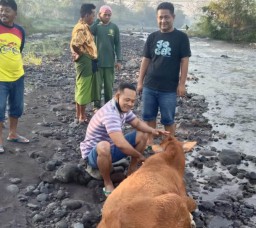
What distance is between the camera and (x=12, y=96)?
6.32 m

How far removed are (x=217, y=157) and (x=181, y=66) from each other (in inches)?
76.6

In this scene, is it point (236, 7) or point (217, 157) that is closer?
point (217, 157)

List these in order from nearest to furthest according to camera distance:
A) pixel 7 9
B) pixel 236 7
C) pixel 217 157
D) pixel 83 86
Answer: pixel 7 9
pixel 217 157
pixel 83 86
pixel 236 7

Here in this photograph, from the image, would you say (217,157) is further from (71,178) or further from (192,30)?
(192,30)

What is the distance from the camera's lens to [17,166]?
581 centimetres

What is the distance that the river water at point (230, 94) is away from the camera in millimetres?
8305

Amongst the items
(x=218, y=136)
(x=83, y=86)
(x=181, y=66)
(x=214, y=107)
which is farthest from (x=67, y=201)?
(x=214, y=107)

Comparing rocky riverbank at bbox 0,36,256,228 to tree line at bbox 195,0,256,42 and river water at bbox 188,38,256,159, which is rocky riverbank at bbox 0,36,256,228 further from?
tree line at bbox 195,0,256,42

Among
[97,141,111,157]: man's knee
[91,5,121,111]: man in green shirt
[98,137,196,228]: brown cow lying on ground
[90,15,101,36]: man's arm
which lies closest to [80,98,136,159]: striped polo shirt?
[97,141,111,157]: man's knee

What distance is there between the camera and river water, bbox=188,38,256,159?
8305 millimetres

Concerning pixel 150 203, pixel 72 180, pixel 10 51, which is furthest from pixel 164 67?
pixel 150 203

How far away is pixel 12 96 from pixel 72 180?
1982 millimetres

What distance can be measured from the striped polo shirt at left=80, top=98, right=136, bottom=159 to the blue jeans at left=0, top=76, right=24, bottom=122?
66.7 inches

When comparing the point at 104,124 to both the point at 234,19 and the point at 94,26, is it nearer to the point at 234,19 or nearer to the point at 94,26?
the point at 94,26
